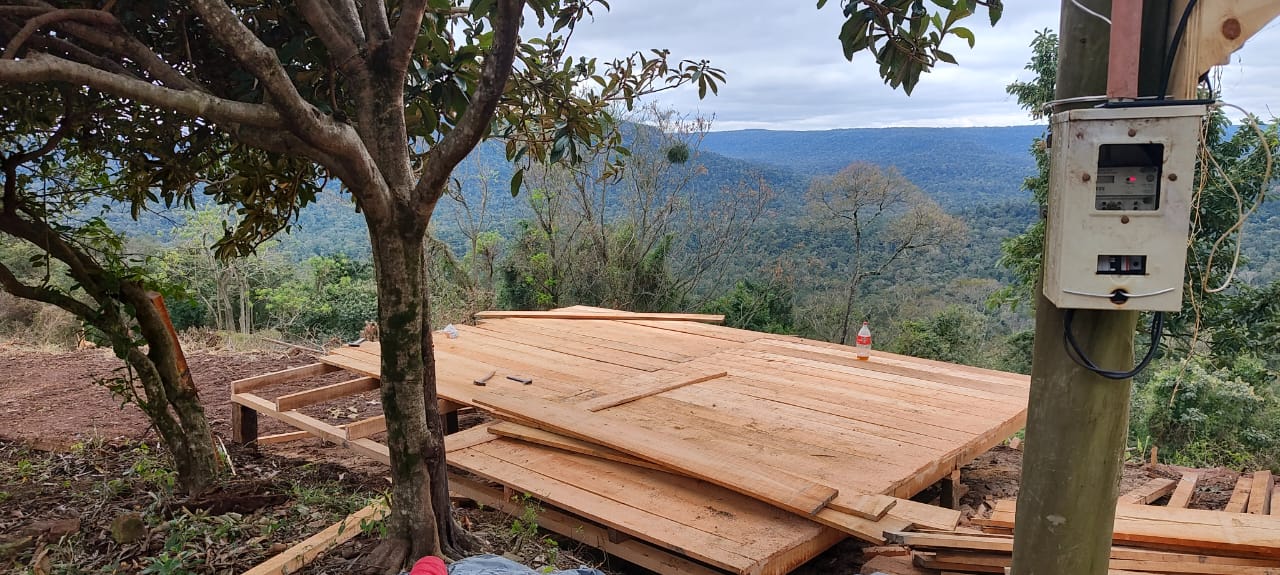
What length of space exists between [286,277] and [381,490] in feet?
53.1

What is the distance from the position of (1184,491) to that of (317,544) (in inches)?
174

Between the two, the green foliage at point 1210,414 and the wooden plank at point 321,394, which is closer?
the wooden plank at point 321,394

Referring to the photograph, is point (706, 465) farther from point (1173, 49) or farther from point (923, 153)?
point (923, 153)

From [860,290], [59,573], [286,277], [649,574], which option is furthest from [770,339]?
[286,277]

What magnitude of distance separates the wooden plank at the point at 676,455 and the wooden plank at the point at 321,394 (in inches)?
49.1

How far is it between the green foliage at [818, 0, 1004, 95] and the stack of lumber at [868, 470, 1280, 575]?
1754mm

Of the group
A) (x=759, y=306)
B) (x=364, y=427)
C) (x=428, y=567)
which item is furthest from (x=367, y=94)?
(x=759, y=306)

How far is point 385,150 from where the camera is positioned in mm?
2467

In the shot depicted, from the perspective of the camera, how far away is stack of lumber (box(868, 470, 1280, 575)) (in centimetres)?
270

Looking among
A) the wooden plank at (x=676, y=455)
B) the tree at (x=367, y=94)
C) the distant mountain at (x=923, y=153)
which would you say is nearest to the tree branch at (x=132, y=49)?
the tree at (x=367, y=94)

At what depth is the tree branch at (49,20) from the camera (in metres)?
1.79

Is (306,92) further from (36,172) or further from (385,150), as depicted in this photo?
(36,172)

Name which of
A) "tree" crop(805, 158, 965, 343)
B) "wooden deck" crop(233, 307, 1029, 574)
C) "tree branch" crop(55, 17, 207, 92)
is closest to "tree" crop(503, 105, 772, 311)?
"tree" crop(805, 158, 965, 343)

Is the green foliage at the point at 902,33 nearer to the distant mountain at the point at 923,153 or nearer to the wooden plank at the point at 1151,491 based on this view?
the wooden plank at the point at 1151,491
